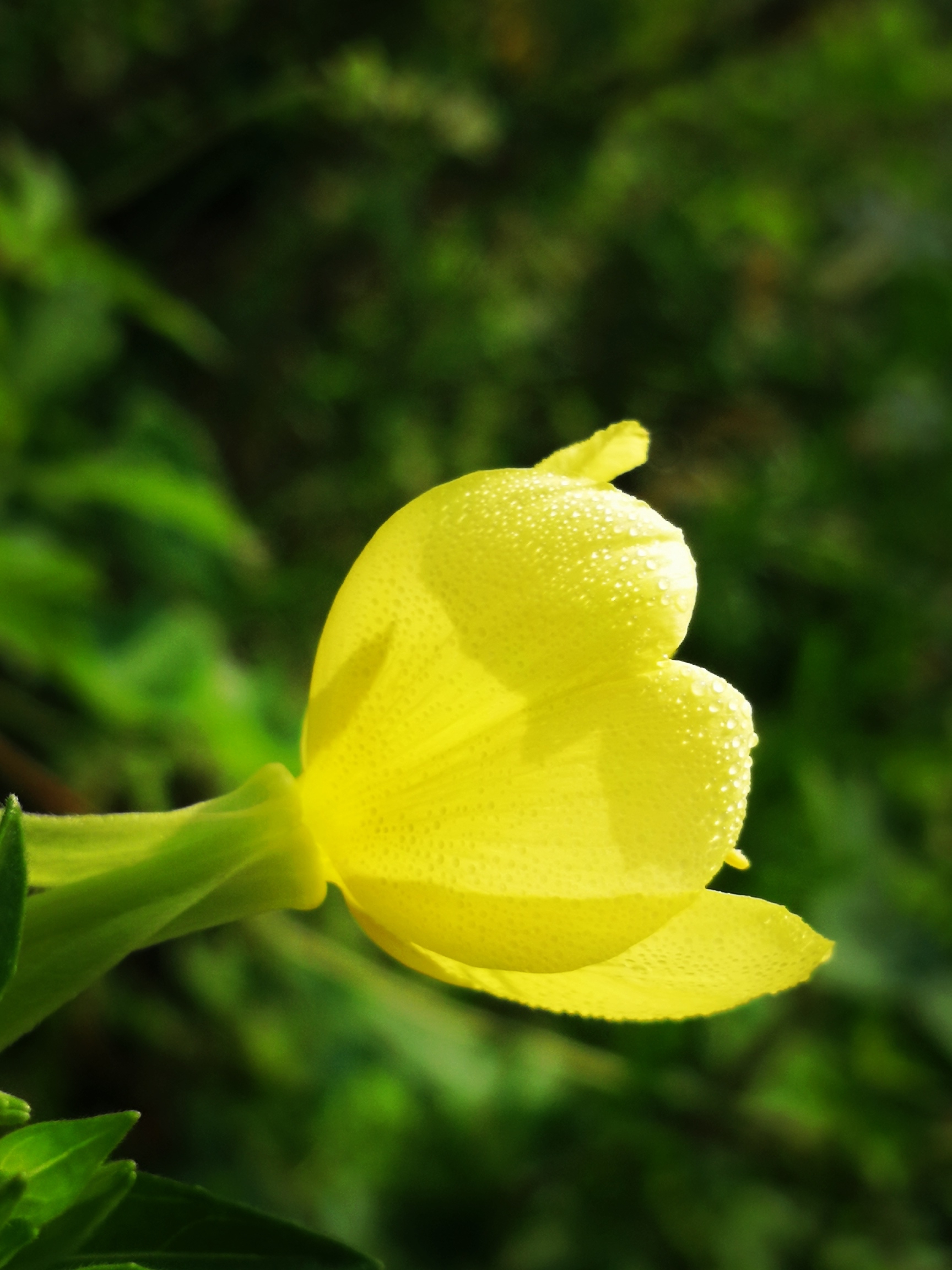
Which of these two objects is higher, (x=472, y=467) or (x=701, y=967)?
(x=472, y=467)

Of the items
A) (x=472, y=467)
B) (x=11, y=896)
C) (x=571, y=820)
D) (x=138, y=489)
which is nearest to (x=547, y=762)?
(x=571, y=820)

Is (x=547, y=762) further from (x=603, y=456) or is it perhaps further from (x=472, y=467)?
(x=472, y=467)

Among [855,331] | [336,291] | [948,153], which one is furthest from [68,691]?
[948,153]

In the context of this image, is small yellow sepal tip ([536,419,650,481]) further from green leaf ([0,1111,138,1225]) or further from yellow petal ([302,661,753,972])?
green leaf ([0,1111,138,1225])

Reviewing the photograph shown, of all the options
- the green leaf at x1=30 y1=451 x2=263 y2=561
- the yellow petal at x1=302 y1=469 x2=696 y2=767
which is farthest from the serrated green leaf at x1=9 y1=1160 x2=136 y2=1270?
the green leaf at x1=30 y1=451 x2=263 y2=561

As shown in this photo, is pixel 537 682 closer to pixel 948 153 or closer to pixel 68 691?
pixel 68 691

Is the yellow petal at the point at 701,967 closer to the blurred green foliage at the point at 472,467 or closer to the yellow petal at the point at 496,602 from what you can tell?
the yellow petal at the point at 496,602

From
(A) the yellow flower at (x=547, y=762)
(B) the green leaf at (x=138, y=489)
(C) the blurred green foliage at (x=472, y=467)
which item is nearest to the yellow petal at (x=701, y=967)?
(A) the yellow flower at (x=547, y=762)
